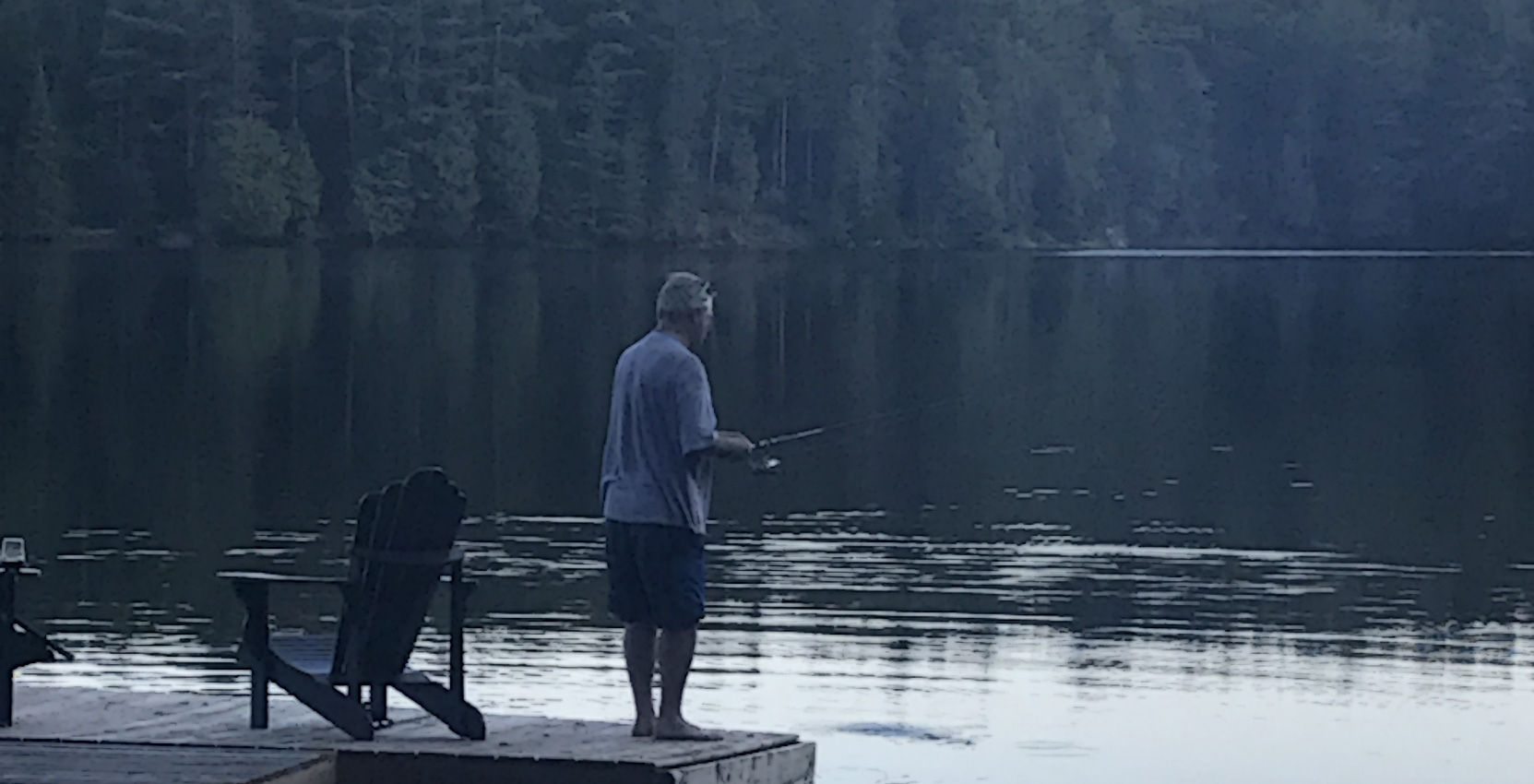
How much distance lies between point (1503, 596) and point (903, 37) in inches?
3457

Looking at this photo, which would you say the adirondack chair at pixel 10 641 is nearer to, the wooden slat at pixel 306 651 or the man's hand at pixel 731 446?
the wooden slat at pixel 306 651

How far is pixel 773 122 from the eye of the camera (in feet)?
322

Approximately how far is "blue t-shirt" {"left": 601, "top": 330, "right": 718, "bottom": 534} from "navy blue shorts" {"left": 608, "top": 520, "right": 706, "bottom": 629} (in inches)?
1.6

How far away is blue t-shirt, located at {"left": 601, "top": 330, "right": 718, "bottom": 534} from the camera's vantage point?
873 centimetres

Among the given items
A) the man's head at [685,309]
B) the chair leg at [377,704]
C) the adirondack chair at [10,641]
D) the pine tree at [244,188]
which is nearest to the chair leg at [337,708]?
the chair leg at [377,704]

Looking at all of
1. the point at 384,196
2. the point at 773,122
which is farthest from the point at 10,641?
the point at 773,122

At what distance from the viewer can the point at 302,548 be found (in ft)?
54.6

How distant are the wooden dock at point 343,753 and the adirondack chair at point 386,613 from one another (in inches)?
4.7

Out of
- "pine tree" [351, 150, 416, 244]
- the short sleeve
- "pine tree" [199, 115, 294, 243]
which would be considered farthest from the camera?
"pine tree" [351, 150, 416, 244]

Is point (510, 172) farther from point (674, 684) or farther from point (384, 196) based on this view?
point (674, 684)

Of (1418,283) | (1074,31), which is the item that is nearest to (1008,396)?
(1418,283)

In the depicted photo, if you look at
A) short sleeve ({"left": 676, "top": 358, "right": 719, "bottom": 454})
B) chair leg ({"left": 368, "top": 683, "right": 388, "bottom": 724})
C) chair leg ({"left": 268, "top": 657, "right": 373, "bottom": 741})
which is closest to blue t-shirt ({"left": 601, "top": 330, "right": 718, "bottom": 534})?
short sleeve ({"left": 676, "top": 358, "right": 719, "bottom": 454})

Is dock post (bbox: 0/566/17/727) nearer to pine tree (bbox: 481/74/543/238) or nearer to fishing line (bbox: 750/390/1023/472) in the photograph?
fishing line (bbox: 750/390/1023/472)

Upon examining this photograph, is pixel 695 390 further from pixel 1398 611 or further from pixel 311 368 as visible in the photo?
pixel 311 368
